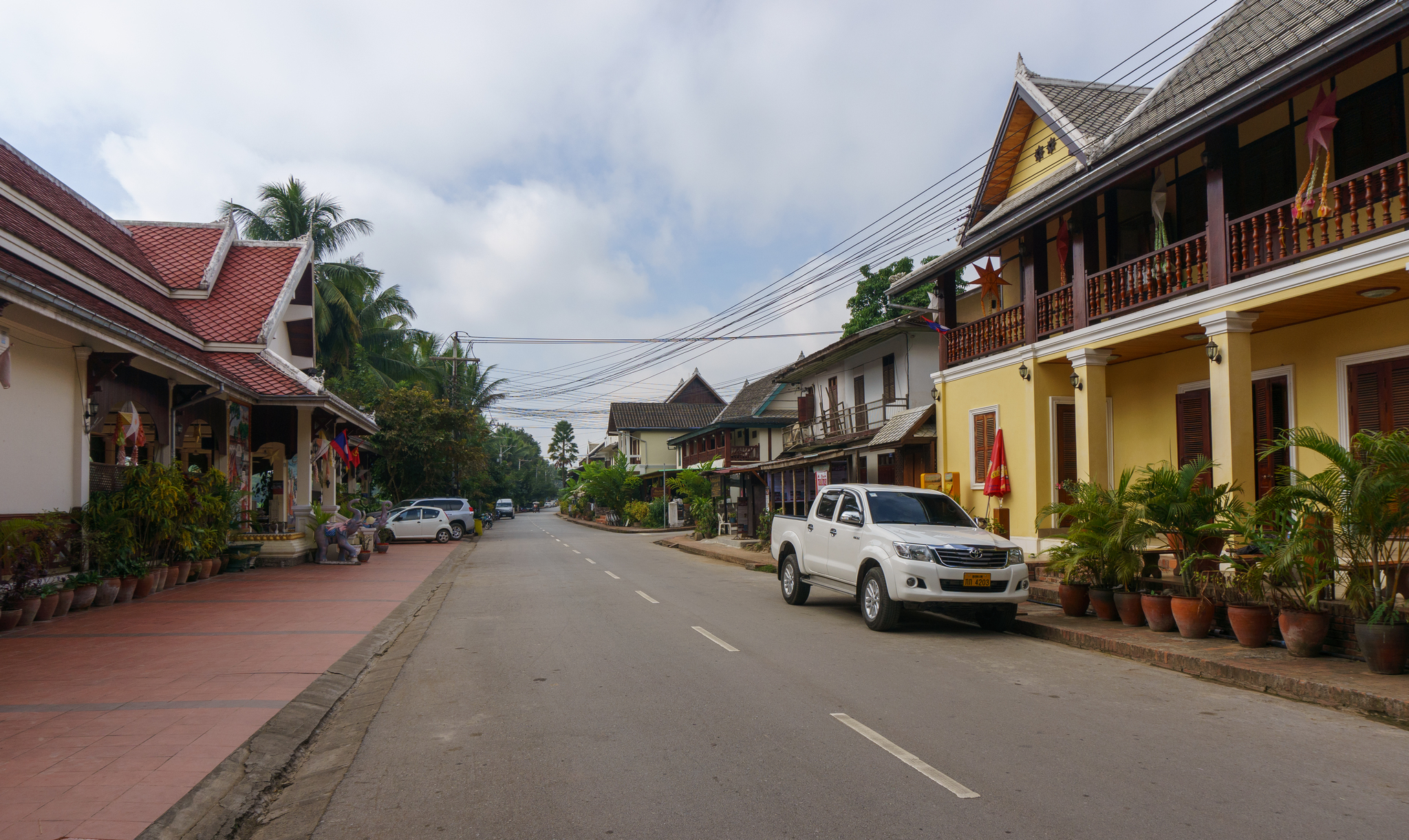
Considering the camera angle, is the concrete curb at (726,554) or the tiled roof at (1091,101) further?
the concrete curb at (726,554)

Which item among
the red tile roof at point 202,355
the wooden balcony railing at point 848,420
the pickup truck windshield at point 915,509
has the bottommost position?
the pickup truck windshield at point 915,509

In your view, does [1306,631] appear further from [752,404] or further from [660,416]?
[660,416]

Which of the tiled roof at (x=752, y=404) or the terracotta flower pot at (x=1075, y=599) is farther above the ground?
the tiled roof at (x=752, y=404)

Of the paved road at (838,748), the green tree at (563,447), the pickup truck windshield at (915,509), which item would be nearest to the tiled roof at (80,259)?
the paved road at (838,748)

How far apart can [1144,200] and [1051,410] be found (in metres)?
4.10

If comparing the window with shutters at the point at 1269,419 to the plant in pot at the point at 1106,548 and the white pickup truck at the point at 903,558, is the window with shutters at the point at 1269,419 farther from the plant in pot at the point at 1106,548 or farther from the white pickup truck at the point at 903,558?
the white pickup truck at the point at 903,558

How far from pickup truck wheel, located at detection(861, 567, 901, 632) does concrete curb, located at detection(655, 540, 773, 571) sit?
31.9ft

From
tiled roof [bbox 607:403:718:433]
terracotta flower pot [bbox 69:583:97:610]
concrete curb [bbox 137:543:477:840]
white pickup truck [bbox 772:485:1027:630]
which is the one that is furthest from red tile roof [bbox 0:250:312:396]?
tiled roof [bbox 607:403:718:433]

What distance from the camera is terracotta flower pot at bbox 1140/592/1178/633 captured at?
10.2 m

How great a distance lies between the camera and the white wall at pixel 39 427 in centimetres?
1152

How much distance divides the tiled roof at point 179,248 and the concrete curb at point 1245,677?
20.7 meters

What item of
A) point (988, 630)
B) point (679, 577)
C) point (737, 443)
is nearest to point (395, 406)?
point (737, 443)

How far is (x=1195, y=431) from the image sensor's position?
14.8 metres

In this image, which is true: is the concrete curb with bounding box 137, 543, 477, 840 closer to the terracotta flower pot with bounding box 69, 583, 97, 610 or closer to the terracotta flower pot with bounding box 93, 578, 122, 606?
the terracotta flower pot with bounding box 69, 583, 97, 610
